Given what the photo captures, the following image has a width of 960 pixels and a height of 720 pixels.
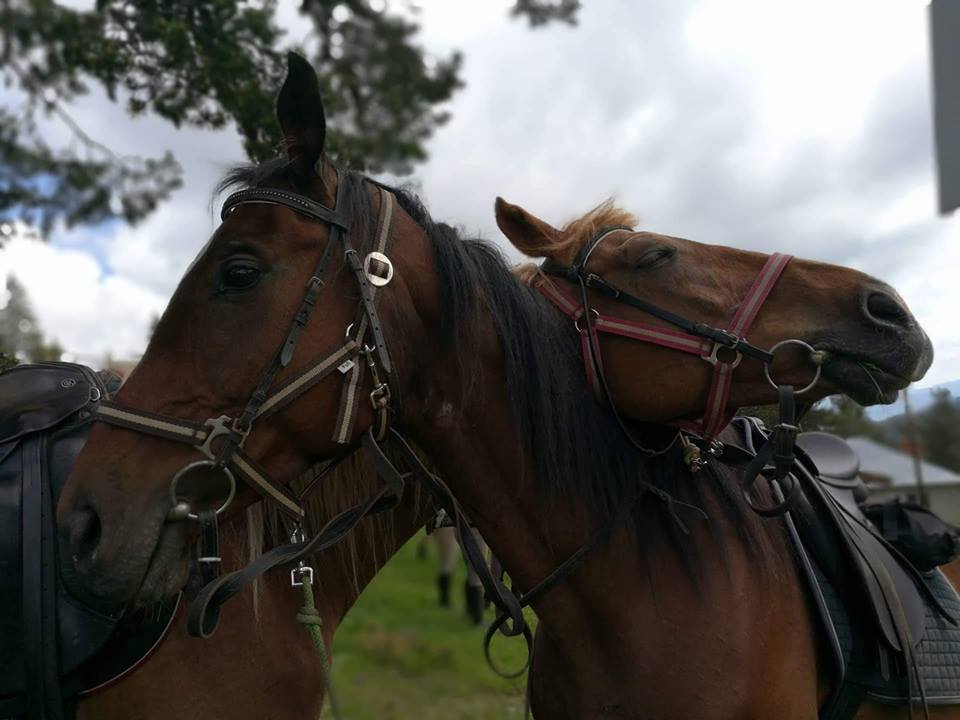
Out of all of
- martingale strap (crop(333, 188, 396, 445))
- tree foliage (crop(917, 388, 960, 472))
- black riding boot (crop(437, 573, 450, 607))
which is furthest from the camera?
tree foliage (crop(917, 388, 960, 472))

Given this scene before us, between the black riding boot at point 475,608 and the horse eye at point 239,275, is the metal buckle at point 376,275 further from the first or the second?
the black riding boot at point 475,608

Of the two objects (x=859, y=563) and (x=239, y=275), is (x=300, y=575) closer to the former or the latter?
(x=239, y=275)

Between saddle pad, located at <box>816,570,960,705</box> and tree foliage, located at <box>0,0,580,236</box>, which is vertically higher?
tree foliage, located at <box>0,0,580,236</box>

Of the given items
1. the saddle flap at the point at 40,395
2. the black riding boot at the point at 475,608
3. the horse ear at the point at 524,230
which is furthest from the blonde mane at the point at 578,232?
the black riding boot at the point at 475,608

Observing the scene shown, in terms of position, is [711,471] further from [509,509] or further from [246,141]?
[246,141]

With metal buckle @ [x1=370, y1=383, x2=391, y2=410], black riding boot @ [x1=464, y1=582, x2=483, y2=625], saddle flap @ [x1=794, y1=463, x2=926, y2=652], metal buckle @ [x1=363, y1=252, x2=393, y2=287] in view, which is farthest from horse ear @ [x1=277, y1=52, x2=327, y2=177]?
black riding boot @ [x1=464, y1=582, x2=483, y2=625]

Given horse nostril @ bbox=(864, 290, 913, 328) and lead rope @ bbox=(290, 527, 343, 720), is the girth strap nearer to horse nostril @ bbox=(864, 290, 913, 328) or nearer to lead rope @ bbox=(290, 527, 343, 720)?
lead rope @ bbox=(290, 527, 343, 720)

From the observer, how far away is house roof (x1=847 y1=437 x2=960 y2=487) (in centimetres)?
833

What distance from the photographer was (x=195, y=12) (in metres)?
5.04

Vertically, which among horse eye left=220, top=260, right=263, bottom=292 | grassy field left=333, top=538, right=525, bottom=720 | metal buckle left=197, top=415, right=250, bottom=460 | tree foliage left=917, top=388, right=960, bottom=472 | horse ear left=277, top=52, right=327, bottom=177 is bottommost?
grassy field left=333, top=538, right=525, bottom=720

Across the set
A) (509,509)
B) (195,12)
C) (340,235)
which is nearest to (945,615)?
(509,509)

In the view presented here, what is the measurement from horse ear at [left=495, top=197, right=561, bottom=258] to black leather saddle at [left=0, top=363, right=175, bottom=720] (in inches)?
58.2

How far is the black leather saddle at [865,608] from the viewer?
203 centimetres

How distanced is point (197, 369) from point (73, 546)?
47 centimetres
